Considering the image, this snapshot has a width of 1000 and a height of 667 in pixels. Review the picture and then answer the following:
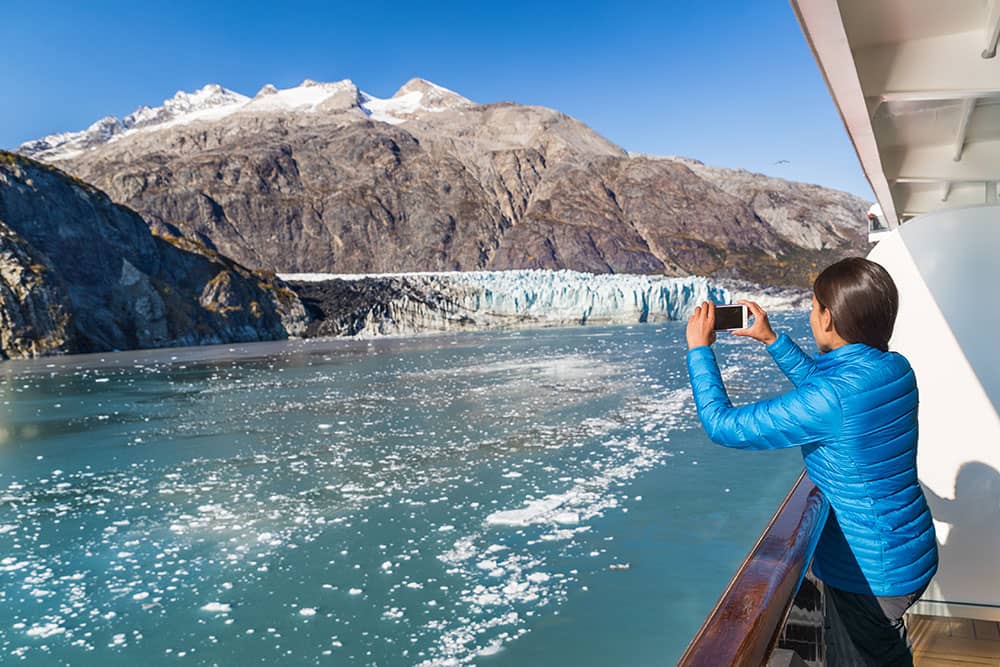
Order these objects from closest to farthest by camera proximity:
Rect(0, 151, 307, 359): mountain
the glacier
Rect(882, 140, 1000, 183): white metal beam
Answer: Rect(882, 140, 1000, 183): white metal beam → Rect(0, 151, 307, 359): mountain → the glacier

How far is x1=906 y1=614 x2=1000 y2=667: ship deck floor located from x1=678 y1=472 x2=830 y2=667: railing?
1.09 meters

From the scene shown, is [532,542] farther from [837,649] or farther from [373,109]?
[373,109]

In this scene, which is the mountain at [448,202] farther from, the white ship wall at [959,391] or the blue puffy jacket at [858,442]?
the blue puffy jacket at [858,442]

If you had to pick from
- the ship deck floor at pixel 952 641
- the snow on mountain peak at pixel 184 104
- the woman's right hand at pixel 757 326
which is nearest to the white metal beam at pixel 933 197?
the ship deck floor at pixel 952 641

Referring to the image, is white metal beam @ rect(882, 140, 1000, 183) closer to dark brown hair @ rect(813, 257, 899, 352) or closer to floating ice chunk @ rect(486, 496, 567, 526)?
dark brown hair @ rect(813, 257, 899, 352)

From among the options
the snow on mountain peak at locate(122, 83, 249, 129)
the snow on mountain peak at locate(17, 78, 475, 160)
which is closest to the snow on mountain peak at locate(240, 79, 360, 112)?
the snow on mountain peak at locate(17, 78, 475, 160)

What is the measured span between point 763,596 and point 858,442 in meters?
0.39

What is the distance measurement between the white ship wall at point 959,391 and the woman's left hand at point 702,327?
67.4 inches

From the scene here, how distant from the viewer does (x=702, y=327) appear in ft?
5.29

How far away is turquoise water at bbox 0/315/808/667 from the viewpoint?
14.5 ft

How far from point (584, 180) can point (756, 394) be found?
349 ft

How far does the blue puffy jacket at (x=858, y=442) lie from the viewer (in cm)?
148

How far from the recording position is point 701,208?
10950cm

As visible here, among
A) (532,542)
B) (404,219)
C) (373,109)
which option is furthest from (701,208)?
(532,542)
